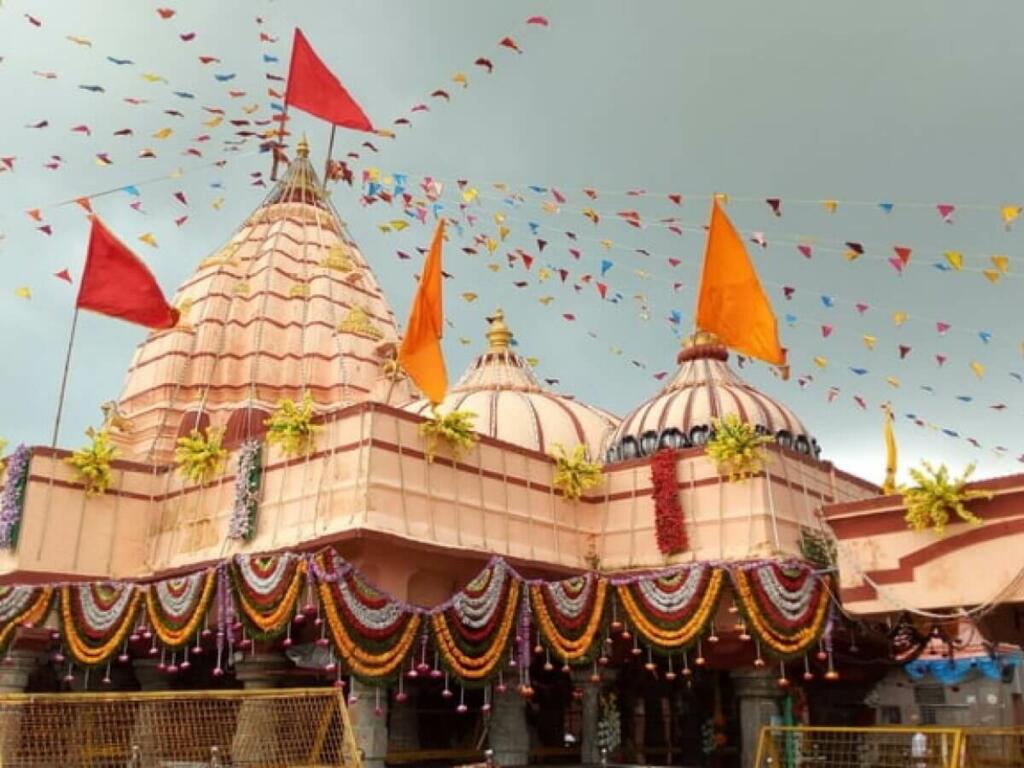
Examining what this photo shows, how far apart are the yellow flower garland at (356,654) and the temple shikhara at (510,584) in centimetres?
5

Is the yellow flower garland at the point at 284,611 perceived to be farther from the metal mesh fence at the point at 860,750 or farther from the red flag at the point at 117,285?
the red flag at the point at 117,285

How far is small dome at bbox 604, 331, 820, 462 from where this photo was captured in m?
25.2

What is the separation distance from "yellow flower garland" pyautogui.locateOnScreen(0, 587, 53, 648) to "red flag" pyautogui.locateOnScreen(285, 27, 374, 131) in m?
11.1

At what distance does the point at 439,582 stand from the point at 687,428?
817 cm

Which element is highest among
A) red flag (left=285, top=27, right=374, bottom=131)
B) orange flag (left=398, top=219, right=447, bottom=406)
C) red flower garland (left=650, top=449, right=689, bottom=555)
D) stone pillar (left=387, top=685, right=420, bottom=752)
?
red flag (left=285, top=27, right=374, bottom=131)

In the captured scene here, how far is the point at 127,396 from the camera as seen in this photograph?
1448 inches

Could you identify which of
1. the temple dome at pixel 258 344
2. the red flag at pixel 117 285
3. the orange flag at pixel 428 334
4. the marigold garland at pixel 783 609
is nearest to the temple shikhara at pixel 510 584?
the marigold garland at pixel 783 609

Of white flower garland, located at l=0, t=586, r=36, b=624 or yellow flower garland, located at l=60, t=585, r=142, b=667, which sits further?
white flower garland, located at l=0, t=586, r=36, b=624

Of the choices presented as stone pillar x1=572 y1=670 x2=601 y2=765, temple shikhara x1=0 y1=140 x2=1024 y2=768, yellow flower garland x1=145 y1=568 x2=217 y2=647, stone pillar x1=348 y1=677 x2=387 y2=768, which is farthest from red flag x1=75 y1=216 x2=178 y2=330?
stone pillar x1=572 y1=670 x2=601 y2=765

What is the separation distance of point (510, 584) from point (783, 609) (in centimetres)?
475

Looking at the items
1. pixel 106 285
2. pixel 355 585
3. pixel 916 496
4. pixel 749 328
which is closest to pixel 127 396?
pixel 106 285

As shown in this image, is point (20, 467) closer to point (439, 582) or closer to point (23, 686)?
point (23, 686)

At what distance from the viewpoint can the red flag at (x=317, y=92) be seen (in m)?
21.0

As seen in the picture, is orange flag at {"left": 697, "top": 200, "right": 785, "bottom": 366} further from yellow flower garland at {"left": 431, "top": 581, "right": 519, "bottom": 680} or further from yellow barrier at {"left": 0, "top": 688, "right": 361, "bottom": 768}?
yellow barrier at {"left": 0, "top": 688, "right": 361, "bottom": 768}
